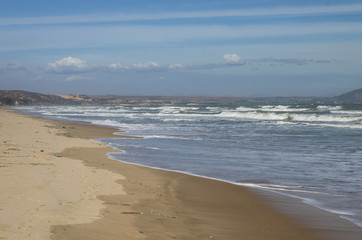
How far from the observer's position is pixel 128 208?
6500 mm

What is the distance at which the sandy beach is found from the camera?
516cm

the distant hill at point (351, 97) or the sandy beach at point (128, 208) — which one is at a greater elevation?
the distant hill at point (351, 97)

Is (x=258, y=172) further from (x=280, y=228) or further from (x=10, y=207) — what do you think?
(x=10, y=207)

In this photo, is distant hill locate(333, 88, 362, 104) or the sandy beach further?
distant hill locate(333, 88, 362, 104)

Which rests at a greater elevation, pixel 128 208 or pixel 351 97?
pixel 351 97

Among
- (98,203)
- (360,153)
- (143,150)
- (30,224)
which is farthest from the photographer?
(143,150)

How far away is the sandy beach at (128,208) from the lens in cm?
516

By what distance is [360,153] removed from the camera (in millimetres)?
14680

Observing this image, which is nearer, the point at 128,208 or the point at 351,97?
the point at 128,208

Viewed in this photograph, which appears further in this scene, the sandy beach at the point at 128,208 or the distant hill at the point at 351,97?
the distant hill at the point at 351,97

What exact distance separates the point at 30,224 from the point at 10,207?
2.82 feet

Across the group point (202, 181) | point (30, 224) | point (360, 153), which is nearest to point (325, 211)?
point (202, 181)

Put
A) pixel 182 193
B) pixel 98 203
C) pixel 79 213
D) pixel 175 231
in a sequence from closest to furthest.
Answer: pixel 175 231
pixel 79 213
pixel 98 203
pixel 182 193

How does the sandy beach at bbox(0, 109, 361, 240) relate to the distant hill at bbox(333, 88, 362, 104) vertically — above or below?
below
